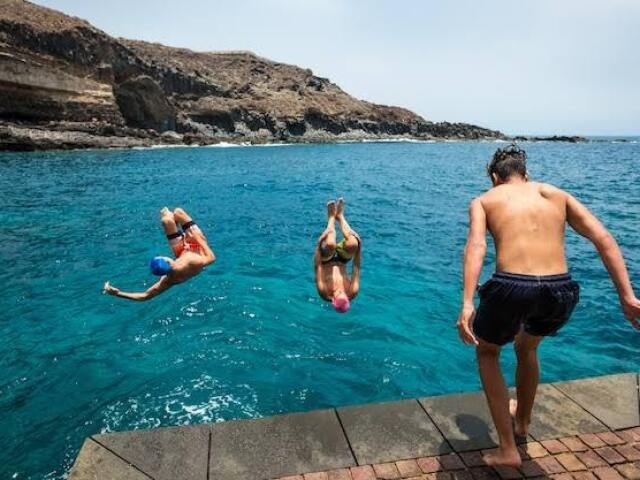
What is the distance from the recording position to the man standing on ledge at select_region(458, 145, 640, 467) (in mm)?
3723

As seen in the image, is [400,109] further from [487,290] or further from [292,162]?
[487,290]

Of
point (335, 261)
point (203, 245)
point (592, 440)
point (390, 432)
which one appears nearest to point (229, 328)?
point (203, 245)

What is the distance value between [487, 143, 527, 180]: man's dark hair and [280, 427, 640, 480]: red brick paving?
2.83 meters

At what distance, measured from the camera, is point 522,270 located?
12.4 feet

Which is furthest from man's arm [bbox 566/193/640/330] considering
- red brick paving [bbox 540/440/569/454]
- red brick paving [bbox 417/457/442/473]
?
red brick paving [bbox 417/457/442/473]

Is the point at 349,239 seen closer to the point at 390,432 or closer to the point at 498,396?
the point at 390,432

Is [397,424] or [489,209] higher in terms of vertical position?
[489,209]

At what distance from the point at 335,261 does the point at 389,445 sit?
9.99 ft

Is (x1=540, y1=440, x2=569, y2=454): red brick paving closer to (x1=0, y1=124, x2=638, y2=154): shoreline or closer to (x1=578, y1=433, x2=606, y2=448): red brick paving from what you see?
(x1=578, y1=433, x2=606, y2=448): red brick paving

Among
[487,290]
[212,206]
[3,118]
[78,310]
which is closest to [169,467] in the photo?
[487,290]

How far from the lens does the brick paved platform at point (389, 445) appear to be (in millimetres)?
4449

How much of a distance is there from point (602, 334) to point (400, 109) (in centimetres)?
15713

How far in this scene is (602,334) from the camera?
10.7 m

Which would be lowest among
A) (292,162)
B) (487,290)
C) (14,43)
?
(292,162)
